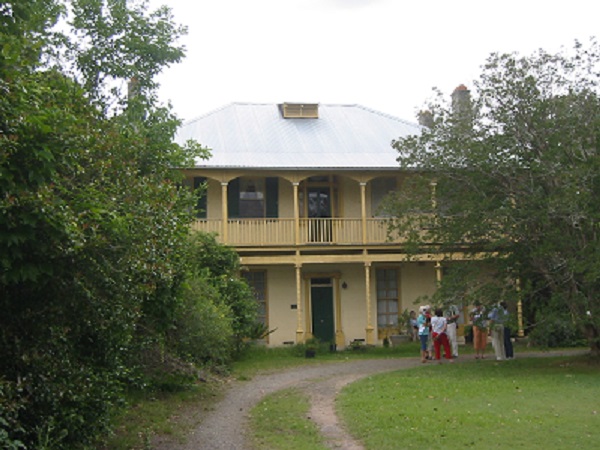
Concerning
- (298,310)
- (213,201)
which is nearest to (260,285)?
(298,310)

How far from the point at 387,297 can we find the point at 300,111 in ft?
24.2

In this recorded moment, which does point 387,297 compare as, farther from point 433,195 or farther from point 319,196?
point 433,195

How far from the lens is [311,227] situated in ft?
68.5

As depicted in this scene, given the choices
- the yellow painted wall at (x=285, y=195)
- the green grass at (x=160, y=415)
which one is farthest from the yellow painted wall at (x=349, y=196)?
the green grass at (x=160, y=415)

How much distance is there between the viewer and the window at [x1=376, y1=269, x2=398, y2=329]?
22.0 meters

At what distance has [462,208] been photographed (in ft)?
48.3

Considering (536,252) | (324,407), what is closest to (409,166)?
(536,252)

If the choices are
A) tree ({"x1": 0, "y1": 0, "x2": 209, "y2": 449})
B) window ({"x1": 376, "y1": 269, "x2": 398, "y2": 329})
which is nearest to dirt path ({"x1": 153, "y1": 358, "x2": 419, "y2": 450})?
tree ({"x1": 0, "y1": 0, "x2": 209, "y2": 449})

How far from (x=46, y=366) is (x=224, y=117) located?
18470mm

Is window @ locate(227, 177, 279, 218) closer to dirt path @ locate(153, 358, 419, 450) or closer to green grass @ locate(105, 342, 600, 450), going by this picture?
green grass @ locate(105, 342, 600, 450)

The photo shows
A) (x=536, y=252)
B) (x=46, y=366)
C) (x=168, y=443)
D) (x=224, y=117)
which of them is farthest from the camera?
(x=224, y=117)

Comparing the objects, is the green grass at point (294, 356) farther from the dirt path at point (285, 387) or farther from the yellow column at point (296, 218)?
the yellow column at point (296, 218)

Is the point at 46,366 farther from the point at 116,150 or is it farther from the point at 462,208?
the point at 462,208

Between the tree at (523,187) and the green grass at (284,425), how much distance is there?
5.49 meters
